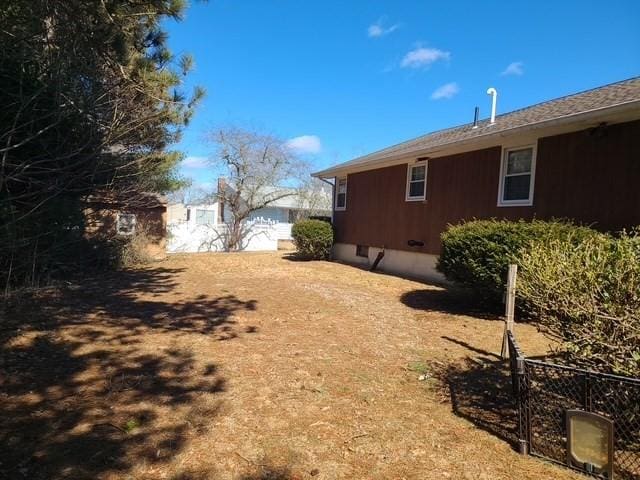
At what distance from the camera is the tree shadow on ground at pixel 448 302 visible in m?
7.09

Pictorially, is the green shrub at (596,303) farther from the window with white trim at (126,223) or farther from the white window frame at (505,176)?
the window with white trim at (126,223)

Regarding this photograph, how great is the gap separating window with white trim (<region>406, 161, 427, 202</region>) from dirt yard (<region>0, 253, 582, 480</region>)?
491cm

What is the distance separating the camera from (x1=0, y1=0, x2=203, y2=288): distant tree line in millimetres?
5316

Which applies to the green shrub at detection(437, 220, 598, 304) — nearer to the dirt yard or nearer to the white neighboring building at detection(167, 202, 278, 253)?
the dirt yard

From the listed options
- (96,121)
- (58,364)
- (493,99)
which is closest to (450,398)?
(58,364)

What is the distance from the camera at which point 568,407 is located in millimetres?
2977

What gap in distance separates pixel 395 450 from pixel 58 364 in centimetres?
319

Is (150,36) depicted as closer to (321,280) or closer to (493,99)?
(321,280)

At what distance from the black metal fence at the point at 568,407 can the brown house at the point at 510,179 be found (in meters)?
4.88

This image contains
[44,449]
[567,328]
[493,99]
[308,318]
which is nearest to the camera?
[44,449]

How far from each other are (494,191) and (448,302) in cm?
283

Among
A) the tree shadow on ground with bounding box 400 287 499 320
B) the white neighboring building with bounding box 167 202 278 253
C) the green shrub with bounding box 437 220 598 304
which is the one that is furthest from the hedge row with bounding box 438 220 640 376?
the white neighboring building with bounding box 167 202 278 253

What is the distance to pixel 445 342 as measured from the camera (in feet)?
17.6

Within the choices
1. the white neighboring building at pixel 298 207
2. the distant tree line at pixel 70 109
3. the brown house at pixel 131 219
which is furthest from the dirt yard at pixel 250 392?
the white neighboring building at pixel 298 207
